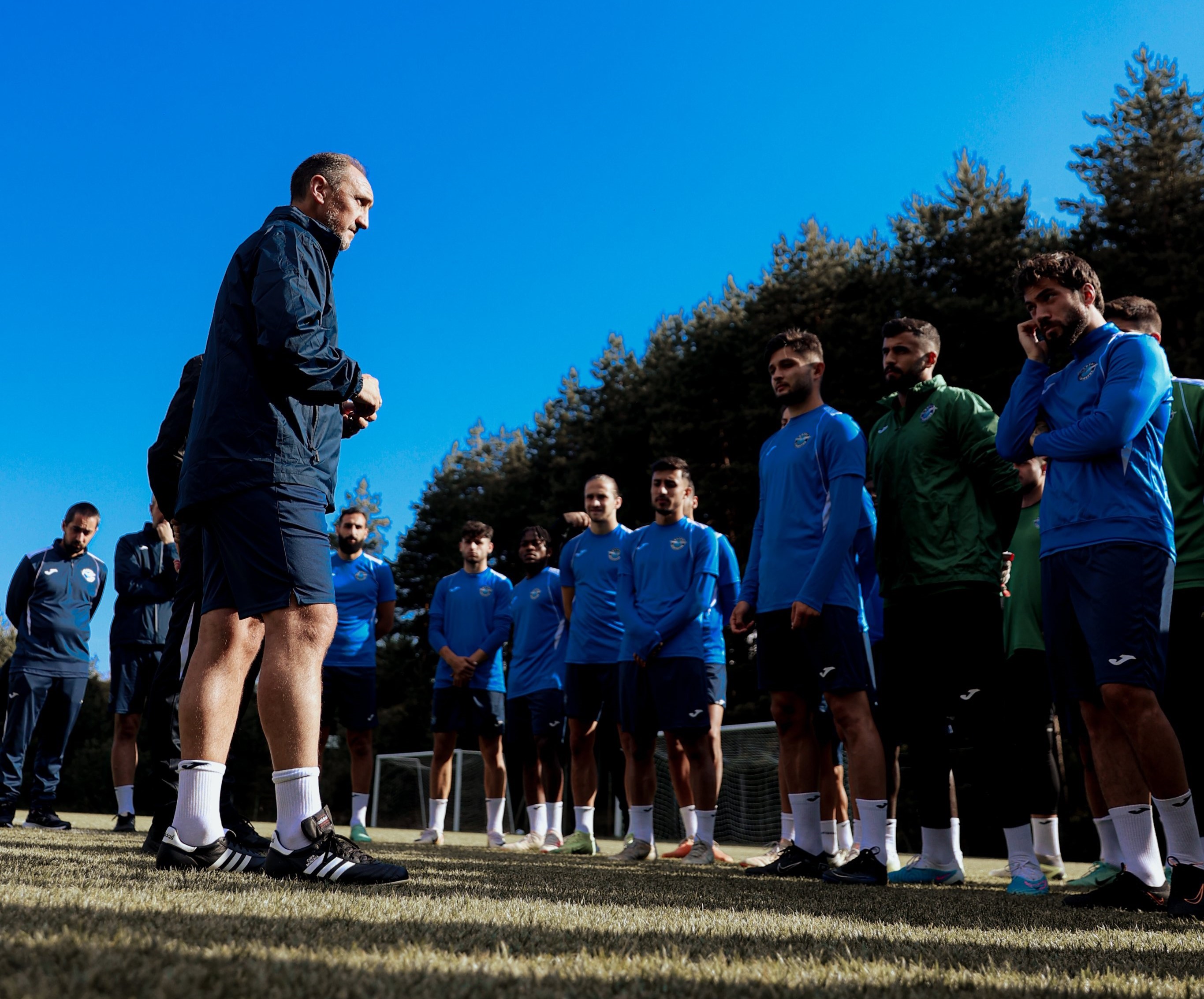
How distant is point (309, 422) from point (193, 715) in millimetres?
1023

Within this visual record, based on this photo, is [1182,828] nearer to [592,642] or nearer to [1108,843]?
[1108,843]

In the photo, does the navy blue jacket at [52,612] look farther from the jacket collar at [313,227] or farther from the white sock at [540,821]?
the jacket collar at [313,227]

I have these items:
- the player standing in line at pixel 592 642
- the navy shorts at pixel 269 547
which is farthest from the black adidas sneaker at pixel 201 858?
the player standing in line at pixel 592 642

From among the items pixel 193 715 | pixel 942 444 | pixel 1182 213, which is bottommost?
pixel 193 715

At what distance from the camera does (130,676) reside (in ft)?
28.0

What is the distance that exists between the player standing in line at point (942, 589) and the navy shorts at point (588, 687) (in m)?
3.38

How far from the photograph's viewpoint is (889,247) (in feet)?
73.9

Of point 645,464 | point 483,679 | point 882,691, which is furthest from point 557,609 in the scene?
point 645,464

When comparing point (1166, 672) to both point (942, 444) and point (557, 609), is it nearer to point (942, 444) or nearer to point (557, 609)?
point (942, 444)

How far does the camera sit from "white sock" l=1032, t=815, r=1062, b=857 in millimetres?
6211

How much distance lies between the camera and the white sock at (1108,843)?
5375 millimetres

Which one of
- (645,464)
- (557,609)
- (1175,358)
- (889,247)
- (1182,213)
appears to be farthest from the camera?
(645,464)

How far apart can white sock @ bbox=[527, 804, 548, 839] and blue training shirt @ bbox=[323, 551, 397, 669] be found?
6.51ft

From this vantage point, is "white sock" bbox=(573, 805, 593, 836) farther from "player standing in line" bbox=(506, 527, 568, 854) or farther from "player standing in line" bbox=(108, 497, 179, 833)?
"player standing in line" bbox=(108, 497, 179, 833)
